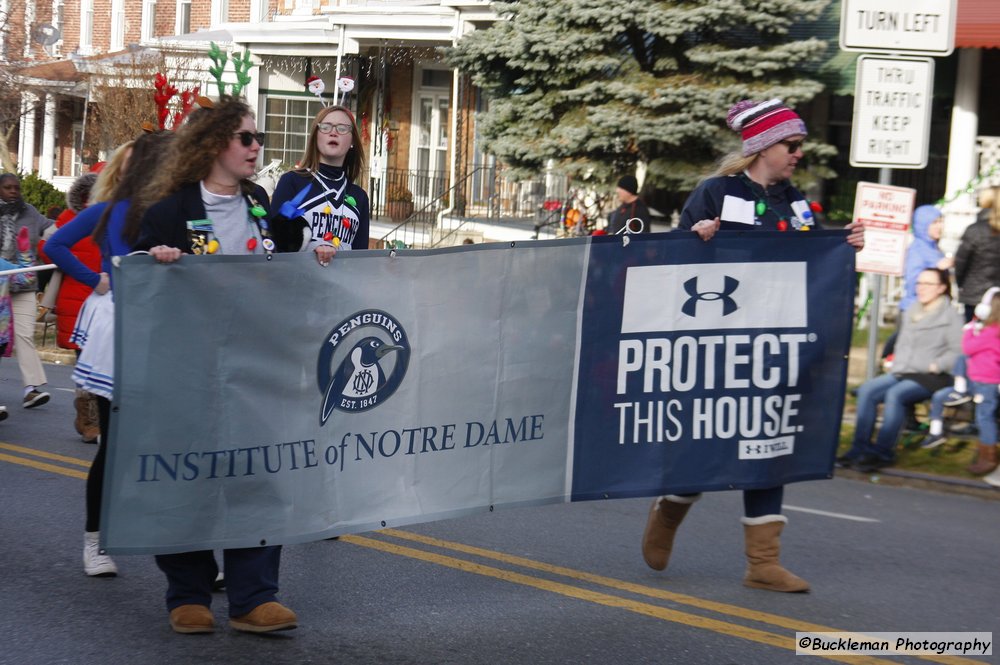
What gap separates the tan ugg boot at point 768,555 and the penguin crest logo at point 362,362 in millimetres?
1971

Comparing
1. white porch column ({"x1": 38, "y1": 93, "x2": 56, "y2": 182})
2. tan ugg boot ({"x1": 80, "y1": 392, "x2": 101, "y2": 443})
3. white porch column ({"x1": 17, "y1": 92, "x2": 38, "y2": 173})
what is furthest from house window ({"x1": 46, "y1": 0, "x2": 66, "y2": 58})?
tan ugg boot ({"x1": 80, "y1": 392, "x2": 101, "y2": 443})

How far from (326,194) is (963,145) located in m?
13.0

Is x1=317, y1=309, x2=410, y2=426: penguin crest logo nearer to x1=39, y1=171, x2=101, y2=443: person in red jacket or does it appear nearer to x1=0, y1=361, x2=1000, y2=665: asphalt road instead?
x1=0, y1=361, x2=1000, y2=665: asphalt road

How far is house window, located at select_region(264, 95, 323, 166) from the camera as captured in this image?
3027cm

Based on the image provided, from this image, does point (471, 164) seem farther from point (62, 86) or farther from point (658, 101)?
point (62, 86)

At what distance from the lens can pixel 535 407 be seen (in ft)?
18.9

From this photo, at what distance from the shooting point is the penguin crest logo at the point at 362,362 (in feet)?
17.3

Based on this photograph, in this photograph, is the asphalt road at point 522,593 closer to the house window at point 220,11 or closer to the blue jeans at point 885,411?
the blue jeans at point 885,411

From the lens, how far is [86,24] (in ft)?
124

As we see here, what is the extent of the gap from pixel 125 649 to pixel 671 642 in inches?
85.8

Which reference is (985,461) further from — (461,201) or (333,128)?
(461,201)

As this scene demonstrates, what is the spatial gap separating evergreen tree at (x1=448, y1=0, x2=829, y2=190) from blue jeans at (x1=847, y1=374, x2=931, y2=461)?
611cm

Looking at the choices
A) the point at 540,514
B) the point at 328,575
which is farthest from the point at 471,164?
the point at 328,575

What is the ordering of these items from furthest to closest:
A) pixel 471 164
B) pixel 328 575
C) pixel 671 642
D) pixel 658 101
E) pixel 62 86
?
pixel 62 86 < pixel 471 164 < pixel 658 101 < pixel 328 575 < pixel 671 642
